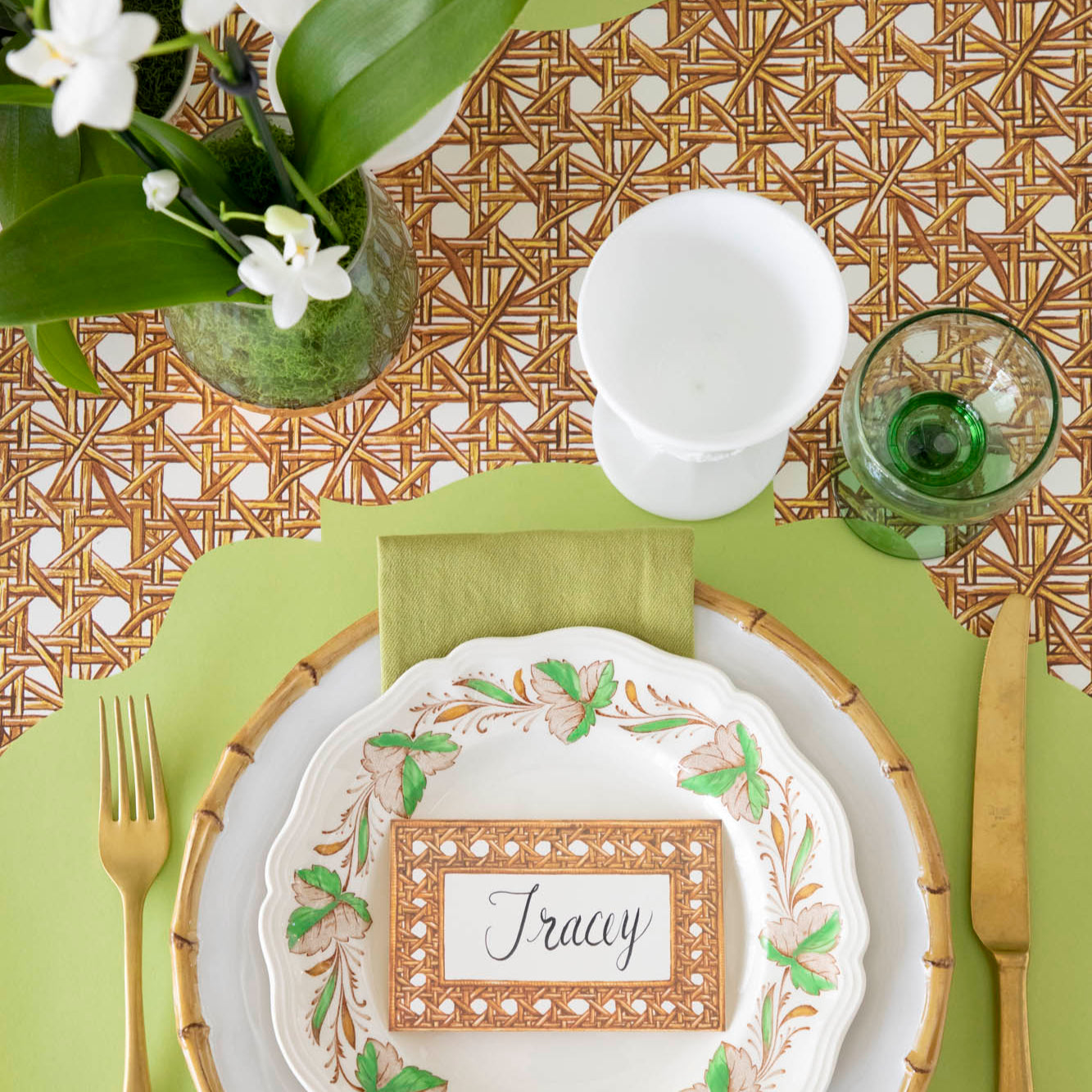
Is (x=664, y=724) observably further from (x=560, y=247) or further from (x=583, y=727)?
(x=560, y=247)

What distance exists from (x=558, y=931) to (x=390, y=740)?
16cm

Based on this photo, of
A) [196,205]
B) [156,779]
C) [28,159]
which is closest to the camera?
[196,205]

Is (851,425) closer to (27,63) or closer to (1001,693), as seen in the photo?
(1001,693)

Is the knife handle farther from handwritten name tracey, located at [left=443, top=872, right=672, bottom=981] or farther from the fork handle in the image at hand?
the fork handle

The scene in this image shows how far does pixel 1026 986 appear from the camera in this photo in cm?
67

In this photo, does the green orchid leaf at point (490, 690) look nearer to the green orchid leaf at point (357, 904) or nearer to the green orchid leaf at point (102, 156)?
the green orchid leaf at point (357, 904)

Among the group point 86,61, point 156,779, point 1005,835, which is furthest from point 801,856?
point 86,61

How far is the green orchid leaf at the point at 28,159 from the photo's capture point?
566 millimetres

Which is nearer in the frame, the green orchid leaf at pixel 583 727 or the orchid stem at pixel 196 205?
the orchid stem at pixel 196 205

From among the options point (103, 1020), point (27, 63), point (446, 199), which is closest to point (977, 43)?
point (446, 199)

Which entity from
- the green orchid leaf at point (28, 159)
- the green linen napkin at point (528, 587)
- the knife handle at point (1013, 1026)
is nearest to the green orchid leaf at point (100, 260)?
the green orchid leaf at point (28, 159)

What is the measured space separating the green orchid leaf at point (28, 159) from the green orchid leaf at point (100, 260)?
4.5 inches

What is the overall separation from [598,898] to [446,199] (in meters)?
0.48

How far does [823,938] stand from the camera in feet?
1.98
